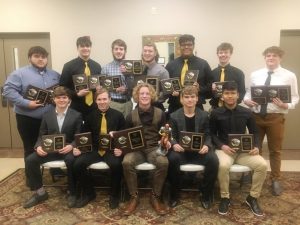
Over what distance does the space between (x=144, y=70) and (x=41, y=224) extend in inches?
82.4

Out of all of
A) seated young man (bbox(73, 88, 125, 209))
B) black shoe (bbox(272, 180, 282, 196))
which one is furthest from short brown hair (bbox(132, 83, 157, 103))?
black shoe (bbox(272, 180, 282, 196))

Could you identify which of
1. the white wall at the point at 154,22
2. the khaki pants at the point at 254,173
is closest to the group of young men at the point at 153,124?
the khaki pants at the point at 254,173

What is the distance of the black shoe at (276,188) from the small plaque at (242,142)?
761 mm

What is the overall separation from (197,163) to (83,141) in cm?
127

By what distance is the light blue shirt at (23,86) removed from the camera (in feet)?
12.1

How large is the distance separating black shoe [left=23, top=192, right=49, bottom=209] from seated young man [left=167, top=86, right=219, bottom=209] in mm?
1455

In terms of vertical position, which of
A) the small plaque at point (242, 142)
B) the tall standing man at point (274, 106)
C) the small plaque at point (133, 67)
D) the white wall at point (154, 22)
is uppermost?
the white wall at point (154, 22)

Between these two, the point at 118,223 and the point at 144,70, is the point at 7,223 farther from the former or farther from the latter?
the point at 144,70

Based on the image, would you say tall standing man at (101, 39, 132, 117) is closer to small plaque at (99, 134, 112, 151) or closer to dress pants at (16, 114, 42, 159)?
small plaque at (99, 134, 112, 151)

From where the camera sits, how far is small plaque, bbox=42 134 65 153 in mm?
3393

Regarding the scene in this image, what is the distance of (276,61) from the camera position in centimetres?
363

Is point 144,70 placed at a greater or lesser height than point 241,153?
greater

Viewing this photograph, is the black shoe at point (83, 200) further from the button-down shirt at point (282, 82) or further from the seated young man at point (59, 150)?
the button-down shirt at point (282, 82)

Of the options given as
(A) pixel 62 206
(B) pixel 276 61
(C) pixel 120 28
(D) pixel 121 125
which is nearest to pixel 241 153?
(B) pixel 276 61
